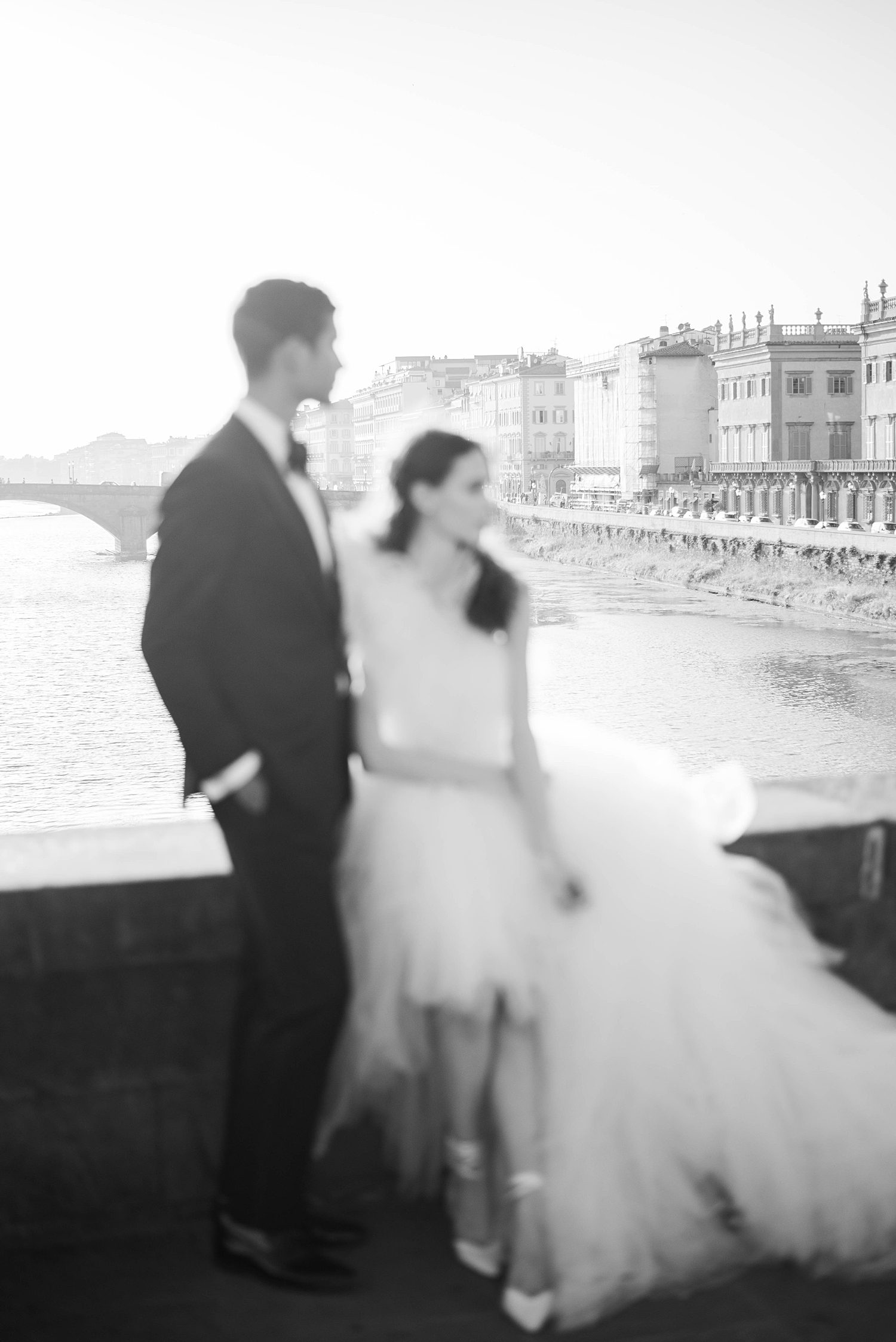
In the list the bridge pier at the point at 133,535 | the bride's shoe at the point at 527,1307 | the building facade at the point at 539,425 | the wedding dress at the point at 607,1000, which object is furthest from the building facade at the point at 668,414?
the bride's shoe at the point at 527,1307

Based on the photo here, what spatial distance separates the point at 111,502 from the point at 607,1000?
190 feet

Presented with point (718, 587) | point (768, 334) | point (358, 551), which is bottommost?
point (718, 587)

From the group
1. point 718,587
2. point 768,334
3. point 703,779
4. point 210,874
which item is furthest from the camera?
point 768,334

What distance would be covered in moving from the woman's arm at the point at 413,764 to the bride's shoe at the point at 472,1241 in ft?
1.65

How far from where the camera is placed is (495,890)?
2.17 meters

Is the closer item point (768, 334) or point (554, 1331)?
point (554, 1331)

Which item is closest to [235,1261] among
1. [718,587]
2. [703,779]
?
[703,779]

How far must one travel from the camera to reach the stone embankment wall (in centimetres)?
230

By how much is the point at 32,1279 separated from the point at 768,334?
→ 56.5 m

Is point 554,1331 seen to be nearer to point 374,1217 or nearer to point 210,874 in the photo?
point 374,1217

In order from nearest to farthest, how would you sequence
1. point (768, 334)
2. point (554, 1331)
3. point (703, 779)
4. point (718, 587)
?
point (554, 1331), point (703, 779), point (718, 587), point (768, 334)

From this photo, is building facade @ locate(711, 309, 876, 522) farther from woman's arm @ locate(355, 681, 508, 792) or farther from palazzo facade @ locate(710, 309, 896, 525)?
woman's arm @ locate(355, 681, 508, 792)

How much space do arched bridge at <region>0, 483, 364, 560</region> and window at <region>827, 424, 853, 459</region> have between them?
16.8 m

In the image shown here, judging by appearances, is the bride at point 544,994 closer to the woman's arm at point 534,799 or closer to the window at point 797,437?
the woman's arm at point 534,799
